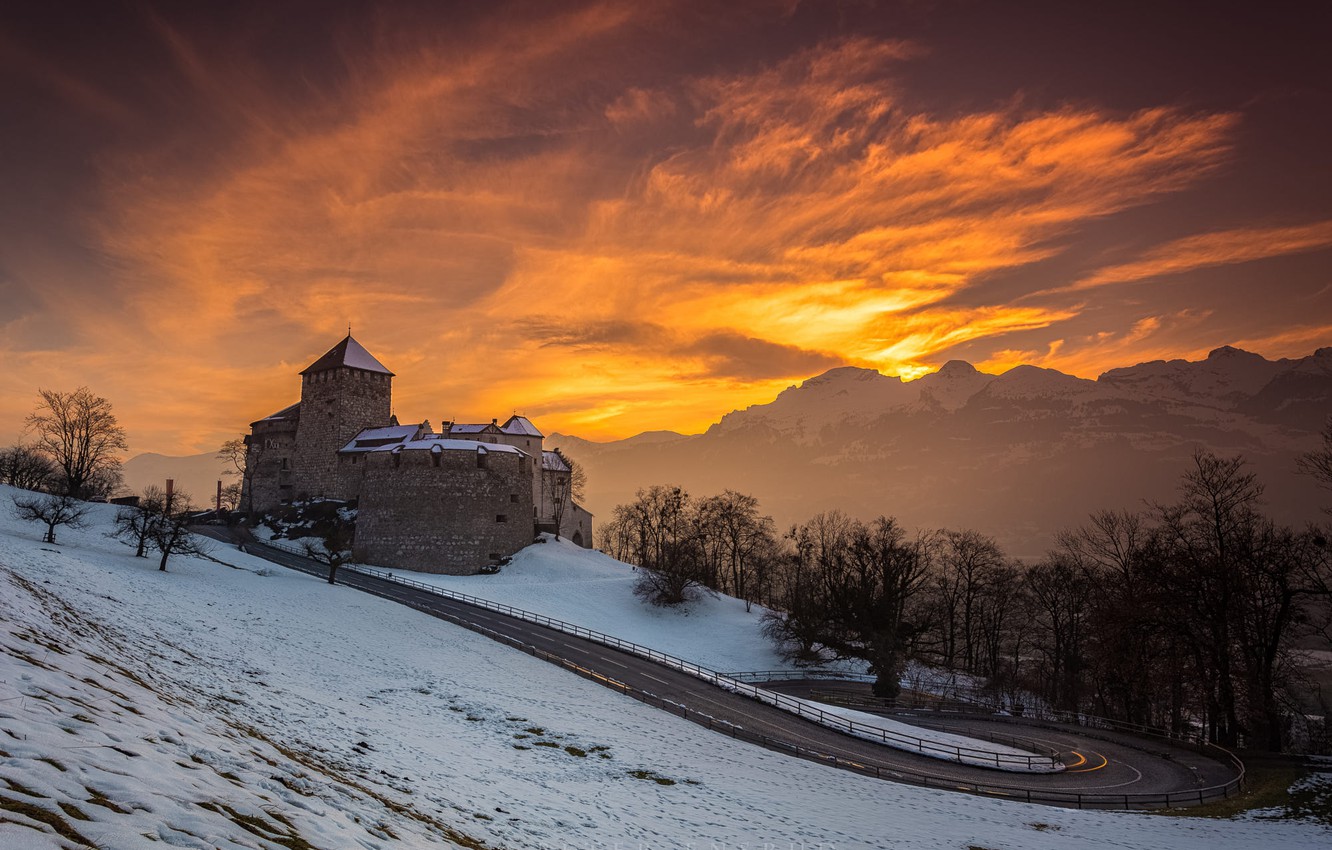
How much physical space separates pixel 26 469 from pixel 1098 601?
104105 mm

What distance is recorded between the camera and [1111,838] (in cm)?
1794

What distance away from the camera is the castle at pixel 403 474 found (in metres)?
65.9

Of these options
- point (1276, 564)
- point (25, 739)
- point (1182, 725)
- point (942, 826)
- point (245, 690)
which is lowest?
point (1182, 725)

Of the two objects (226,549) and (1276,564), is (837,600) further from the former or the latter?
(226,549)

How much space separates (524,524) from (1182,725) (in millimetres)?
54540

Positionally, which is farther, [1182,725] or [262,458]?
[262,458]

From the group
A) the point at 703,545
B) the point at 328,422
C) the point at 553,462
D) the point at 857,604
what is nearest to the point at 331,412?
the point at 328,422

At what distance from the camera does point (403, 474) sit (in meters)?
66.9

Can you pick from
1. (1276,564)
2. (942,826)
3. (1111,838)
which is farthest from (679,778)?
(1276,564)

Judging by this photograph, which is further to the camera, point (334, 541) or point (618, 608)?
point (334, 541)

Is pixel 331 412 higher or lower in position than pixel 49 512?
higher

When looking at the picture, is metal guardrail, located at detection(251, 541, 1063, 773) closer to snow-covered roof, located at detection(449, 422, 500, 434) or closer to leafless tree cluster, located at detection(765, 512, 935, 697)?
leafless tree cluster, located at detection(765, 512, 935, 697)

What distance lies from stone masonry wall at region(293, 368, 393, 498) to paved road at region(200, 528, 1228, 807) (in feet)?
141

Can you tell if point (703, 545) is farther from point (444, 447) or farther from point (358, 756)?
point (358, 756)
